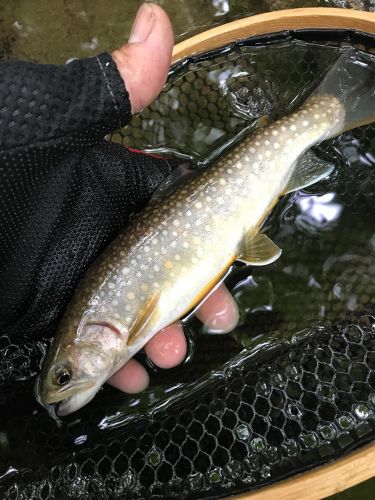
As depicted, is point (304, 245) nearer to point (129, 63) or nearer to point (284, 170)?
point (284, 170)

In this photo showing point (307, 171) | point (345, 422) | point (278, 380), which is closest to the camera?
point (345, 422)

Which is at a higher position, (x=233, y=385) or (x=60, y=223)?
(x=60, y=223)

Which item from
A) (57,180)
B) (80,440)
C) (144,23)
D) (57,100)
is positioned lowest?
(80,440)

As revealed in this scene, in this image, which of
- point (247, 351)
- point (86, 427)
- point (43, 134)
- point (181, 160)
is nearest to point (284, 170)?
point (181, 160)

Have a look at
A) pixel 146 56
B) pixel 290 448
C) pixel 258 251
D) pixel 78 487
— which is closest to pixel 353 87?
pixel 258 251

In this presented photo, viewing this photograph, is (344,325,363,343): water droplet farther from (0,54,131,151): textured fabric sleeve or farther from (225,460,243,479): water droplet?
(0,54,131,151): textured fabric sleeve

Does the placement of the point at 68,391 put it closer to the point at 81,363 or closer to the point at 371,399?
the point at 81,363

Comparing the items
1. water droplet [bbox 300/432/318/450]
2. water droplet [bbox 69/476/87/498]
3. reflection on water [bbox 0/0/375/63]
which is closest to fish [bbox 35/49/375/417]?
water droplet [bbox 69/476/87/498]

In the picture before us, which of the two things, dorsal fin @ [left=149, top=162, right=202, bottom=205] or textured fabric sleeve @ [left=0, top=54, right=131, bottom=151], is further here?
dorsal fin @ [left=149, top=162, right=202, bottom=205]
